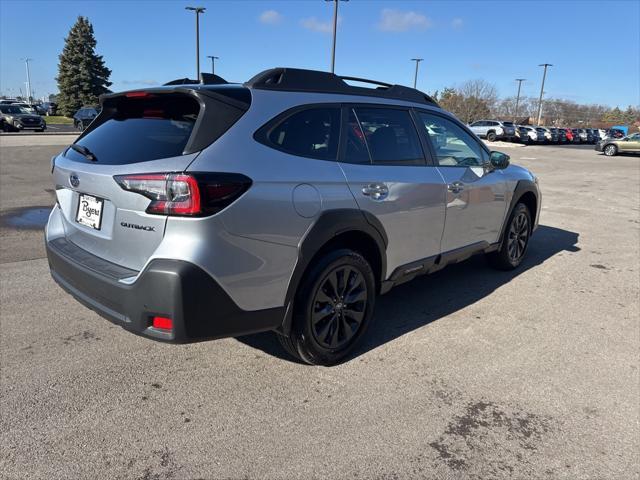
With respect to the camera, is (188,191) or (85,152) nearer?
(188,191)

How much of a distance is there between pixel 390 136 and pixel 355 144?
48cm

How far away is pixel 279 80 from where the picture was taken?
303 cm

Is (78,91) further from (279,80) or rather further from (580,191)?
(279,80)

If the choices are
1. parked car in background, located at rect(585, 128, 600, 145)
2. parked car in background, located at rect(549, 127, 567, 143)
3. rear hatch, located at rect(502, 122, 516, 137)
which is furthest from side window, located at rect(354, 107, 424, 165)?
parked car in background, located at rect(585, 128, 600, 145)

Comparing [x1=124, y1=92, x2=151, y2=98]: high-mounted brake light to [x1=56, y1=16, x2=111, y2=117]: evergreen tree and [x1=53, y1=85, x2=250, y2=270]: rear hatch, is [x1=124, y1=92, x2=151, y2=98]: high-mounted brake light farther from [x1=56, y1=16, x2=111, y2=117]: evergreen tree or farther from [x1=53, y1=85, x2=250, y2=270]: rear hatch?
[x1=56, y1=16, x2=111, y2=117]: evergreen tree

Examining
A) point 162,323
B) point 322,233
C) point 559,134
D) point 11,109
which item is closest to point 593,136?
point 559,134

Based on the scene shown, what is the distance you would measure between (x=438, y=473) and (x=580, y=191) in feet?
40.5

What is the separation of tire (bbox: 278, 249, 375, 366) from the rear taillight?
806 mm

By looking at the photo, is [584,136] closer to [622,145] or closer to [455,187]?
[622,145]

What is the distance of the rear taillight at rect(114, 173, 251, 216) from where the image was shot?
7.84ft

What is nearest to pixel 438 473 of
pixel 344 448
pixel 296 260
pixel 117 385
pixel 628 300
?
pixel 344 448

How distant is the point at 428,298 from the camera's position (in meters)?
4.67

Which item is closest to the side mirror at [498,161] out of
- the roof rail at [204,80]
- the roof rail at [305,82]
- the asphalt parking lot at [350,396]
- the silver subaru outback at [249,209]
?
the silver subaru outback at [249,209]

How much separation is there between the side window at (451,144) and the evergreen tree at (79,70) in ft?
195
